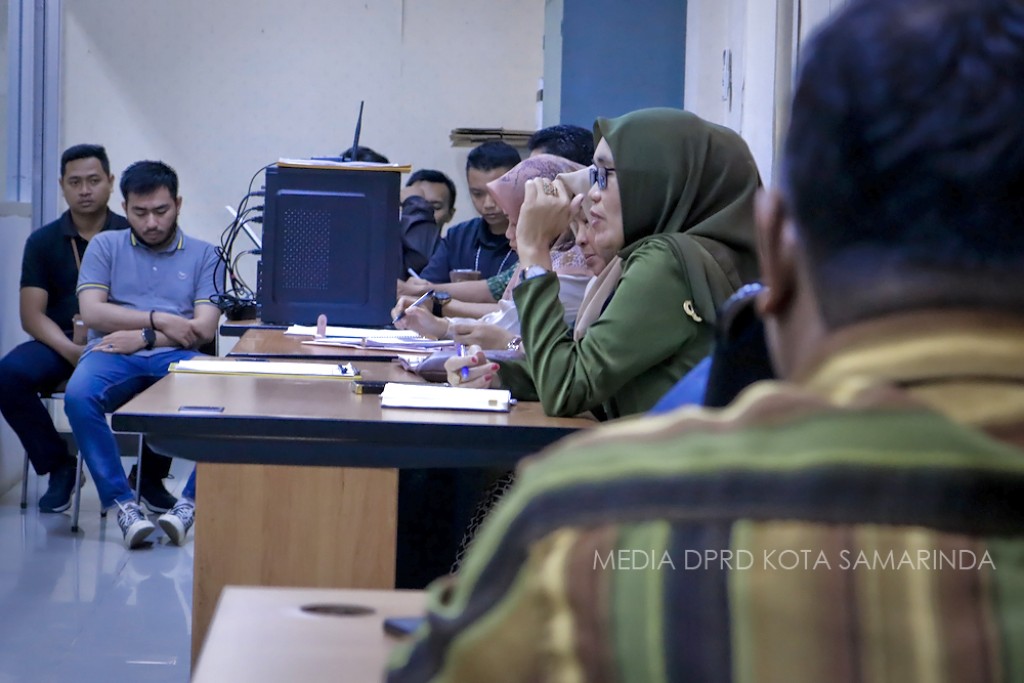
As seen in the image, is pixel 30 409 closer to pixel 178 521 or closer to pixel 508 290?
pixel 178 521

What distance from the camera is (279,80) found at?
6242 millimetres

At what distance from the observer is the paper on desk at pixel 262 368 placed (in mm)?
2316

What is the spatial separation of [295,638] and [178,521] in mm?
3029

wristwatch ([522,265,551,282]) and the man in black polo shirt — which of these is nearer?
wristwatch ([522,265,551,282])

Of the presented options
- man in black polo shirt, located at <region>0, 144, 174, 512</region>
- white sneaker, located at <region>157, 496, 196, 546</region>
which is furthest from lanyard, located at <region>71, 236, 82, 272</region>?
white sneaker, located at <region>157, 496, 196, 546</region>

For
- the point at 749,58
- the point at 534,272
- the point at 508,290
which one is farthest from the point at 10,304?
the point at 534,272

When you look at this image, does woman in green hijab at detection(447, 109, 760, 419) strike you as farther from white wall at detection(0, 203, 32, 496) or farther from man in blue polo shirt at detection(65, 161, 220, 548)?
white wall at detection(0, 203, 32, 496)

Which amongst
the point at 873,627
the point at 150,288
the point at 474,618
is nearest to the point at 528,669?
the point at 474,618

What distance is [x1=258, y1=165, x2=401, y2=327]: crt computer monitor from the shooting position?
11.9ft

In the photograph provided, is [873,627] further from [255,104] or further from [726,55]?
[255,104]

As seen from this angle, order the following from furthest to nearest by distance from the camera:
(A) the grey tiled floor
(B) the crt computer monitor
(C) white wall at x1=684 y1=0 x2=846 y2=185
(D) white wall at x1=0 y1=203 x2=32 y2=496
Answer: (D) white wall at x1=0 y1=203 x2=32 y2=496 → (B) the crt computer monitor → (C) white wall at x1=684 y1=0 x2=846 y2=185 → (A) the grey tiled floor

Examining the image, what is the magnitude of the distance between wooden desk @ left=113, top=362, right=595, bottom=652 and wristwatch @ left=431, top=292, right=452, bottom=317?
1951 mm

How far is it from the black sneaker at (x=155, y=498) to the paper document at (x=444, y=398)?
2571mm

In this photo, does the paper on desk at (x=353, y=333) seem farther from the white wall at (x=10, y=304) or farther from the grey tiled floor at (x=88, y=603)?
the white wall at (x=10, y=304)
